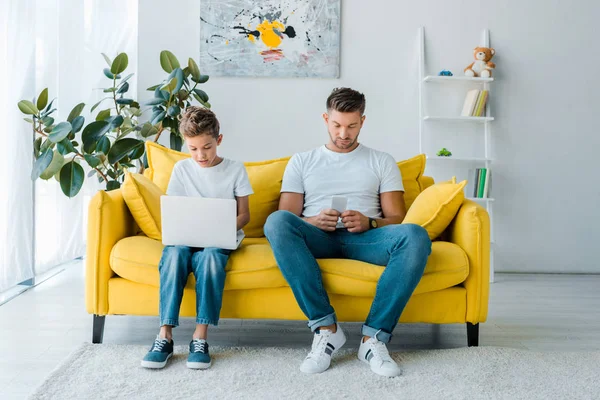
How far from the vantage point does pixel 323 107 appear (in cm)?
401

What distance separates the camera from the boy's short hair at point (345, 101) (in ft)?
7.68

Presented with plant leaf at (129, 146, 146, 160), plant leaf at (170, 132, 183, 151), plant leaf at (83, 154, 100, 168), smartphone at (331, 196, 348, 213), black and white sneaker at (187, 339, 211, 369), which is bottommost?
black and white sneaker at (187, 339, 211, 369)

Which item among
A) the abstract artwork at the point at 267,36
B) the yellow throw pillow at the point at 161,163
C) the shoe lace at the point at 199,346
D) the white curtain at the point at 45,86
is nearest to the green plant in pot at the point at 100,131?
the white curtain at the point at 45,86

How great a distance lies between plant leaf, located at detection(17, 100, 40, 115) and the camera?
304 centimetres

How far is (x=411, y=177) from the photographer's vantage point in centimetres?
275

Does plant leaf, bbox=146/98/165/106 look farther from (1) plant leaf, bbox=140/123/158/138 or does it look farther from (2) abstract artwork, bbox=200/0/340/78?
(2) abstract artwork, bbox=200/0/340/78

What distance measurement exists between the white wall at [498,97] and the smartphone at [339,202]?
185 centimetres

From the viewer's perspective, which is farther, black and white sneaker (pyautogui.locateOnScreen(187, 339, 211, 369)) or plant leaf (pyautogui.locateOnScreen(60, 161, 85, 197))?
plant leaf (pyautogui.locateOnScreen(60, 161, 85, 197))

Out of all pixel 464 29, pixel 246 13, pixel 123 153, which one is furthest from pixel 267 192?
pixel 464 29

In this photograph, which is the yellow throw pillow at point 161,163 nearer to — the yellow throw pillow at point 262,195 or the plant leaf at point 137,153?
the yellow throw pillow at point 262,195

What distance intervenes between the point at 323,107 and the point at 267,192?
1502 millimetres

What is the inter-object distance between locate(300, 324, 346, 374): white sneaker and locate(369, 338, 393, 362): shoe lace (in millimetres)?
121

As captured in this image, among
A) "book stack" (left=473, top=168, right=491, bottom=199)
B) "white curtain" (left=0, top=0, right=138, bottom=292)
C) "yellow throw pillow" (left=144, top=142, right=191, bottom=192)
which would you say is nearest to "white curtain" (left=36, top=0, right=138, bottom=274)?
"white curtain" (left=0, top=0, right=138, bottom=292)

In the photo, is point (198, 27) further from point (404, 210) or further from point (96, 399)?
point (96, 399)
